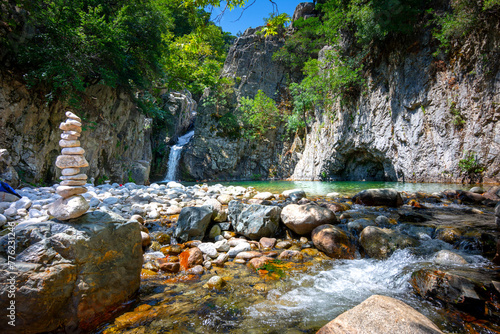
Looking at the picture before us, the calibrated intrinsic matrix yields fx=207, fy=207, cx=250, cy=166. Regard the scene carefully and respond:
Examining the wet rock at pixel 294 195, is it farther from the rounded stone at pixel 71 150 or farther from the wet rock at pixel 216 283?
the rounded stone at pixel 71 150

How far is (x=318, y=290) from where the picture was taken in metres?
2.65

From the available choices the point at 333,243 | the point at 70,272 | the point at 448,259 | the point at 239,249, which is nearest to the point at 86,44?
the point at 70,272

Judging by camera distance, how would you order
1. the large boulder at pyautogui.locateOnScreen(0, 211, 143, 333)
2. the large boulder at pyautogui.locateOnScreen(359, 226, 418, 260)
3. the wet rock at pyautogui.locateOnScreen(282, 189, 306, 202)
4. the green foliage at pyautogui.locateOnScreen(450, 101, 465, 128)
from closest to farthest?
the large boulder at pyautogui.locateOnScreen(0, 211, 143, 333) < the large boulder at pyautogui.locateOnScreen(359, 226, 418, 260) < the wet rock at pyautogui.locateOnScreen(282, 189, 306, 202) < the green foliage at pyautogui.locateOnScreen(450, 101, 465, 128)

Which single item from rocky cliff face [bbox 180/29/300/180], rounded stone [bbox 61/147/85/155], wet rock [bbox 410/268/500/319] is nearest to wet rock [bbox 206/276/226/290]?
rounded stone [bbox 61/147/85/155]

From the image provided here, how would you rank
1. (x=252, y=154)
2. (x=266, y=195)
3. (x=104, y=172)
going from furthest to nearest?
(x=252, y=154), (x=104, y=172), (x=266, y=195)

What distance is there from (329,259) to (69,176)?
392 centimetres

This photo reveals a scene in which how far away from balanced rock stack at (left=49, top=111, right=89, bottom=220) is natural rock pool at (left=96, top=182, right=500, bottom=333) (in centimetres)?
123

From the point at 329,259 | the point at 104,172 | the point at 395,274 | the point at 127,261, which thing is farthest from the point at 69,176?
the point at 104,172

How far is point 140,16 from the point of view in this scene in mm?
9789

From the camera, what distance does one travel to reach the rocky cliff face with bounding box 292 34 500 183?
365 inches

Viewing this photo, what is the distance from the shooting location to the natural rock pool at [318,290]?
202 cm

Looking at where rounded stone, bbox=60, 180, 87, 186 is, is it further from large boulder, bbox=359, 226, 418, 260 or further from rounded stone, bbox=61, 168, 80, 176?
large boulder, bbox=359, 226, 418, 260

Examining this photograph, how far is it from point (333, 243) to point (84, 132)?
10.7 metres

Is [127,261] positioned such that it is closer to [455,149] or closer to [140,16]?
[140,16]
